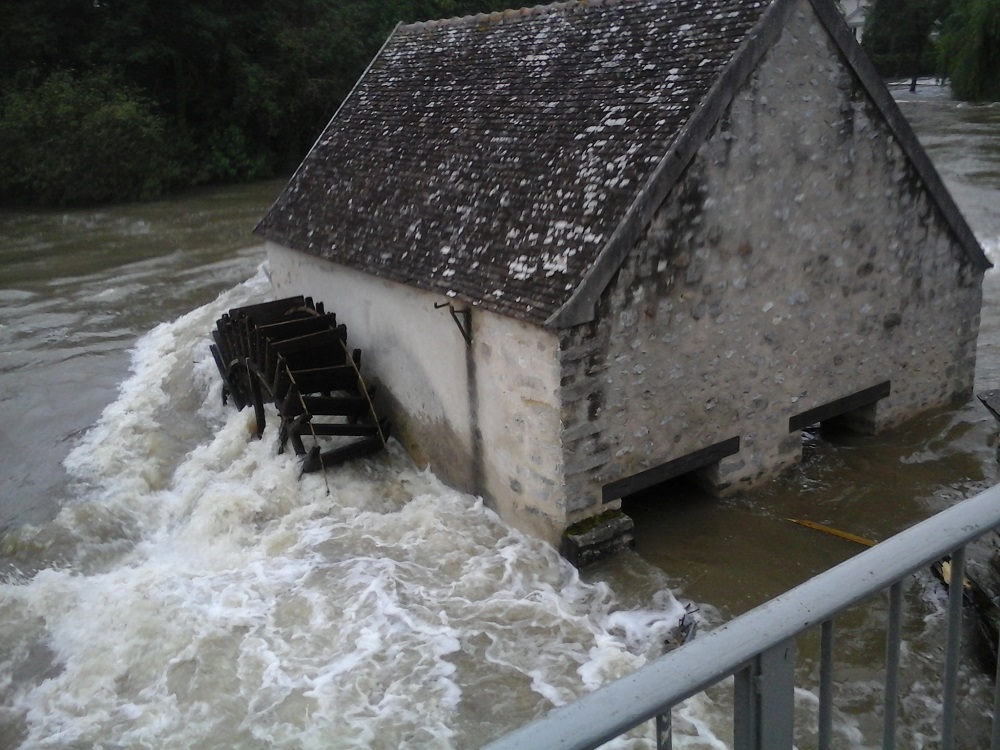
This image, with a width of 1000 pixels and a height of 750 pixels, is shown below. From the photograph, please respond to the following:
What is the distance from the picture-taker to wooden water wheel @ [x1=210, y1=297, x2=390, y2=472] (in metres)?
9.91

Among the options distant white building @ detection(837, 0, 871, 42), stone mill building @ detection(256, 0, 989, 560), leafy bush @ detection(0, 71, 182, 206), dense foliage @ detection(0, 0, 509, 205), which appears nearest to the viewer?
stone mill building @ detection(256, 0, 989, 560)

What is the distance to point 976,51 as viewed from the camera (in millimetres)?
32875

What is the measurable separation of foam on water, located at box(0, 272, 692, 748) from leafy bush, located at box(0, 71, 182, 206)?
1958cm

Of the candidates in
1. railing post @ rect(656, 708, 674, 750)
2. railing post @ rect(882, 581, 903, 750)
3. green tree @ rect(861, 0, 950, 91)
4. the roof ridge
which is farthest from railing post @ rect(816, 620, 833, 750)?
green tree @ rect(861, 0, 950, 91)

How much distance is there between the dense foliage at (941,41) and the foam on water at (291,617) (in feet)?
104

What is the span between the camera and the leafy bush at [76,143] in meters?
26.6

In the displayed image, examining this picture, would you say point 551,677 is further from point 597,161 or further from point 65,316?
point 65,316

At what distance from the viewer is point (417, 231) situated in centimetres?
Result: 963

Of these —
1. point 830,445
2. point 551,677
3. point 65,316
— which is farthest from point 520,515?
point 65,316

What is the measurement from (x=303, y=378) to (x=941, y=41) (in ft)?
129

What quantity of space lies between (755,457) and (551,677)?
3.45 m

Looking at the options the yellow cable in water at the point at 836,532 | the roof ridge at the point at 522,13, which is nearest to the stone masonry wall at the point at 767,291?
the yellow cable in water at the point at 836,532

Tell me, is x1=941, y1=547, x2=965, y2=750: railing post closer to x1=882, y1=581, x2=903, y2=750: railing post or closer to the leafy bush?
x1=882, y1=581, x2=903, y2=750: railing post

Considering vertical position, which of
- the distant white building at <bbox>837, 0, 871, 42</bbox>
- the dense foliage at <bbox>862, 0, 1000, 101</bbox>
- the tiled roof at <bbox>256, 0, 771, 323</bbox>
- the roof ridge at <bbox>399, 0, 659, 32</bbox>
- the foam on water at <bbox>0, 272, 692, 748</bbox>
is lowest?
the foam on water at <bbox>0, 272, 692, 748</bbox>
